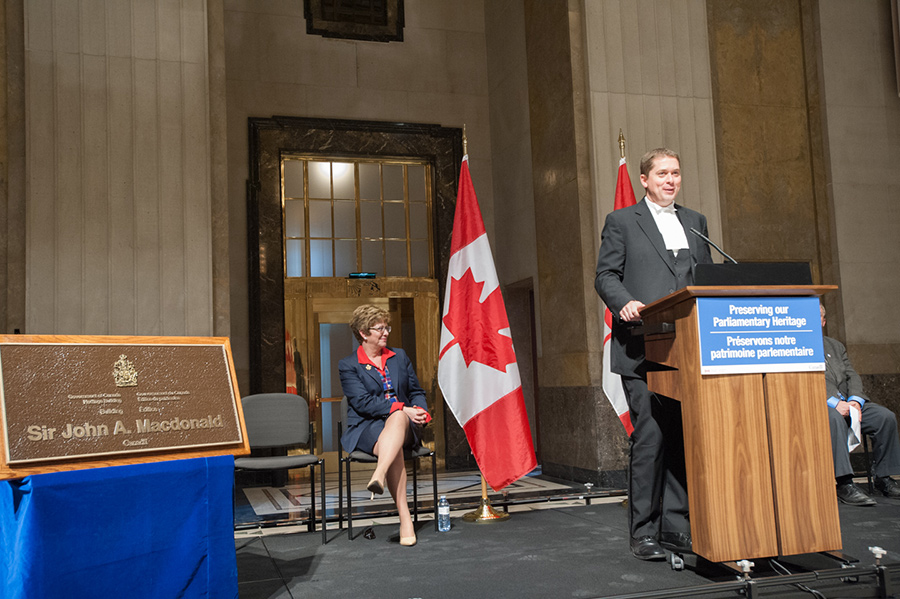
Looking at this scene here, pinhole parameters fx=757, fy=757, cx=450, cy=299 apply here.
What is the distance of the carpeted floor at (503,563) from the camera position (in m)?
2.86

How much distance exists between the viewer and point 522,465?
4.98m

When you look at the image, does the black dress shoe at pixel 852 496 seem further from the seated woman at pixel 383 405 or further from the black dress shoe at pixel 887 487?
the seated woman at pixel 383 405

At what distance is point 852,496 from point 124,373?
13.7ft

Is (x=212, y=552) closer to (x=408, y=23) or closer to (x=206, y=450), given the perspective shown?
(x=206, y=450)

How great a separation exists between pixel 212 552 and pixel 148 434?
0.47 m

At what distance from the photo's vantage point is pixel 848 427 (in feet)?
16.4

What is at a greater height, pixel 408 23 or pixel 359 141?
pixel 408 23

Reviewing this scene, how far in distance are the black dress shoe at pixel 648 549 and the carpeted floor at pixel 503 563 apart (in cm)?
4

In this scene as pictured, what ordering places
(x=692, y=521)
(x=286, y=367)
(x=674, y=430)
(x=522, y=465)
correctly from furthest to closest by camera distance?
(x=286, y=367)
(x=522, y=465)
(x=674, y=430)
(x=692, y=521)

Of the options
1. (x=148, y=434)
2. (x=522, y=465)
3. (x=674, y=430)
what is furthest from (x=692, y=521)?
(x=522, y=465)

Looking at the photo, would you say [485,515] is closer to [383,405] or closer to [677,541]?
[383,405]

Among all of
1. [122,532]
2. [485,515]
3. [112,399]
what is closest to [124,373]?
[112,399]

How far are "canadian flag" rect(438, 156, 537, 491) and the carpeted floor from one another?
47 cm

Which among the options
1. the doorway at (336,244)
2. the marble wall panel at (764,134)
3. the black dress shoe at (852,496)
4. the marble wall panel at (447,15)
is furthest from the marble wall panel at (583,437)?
the marble wall panel at (447,15)
